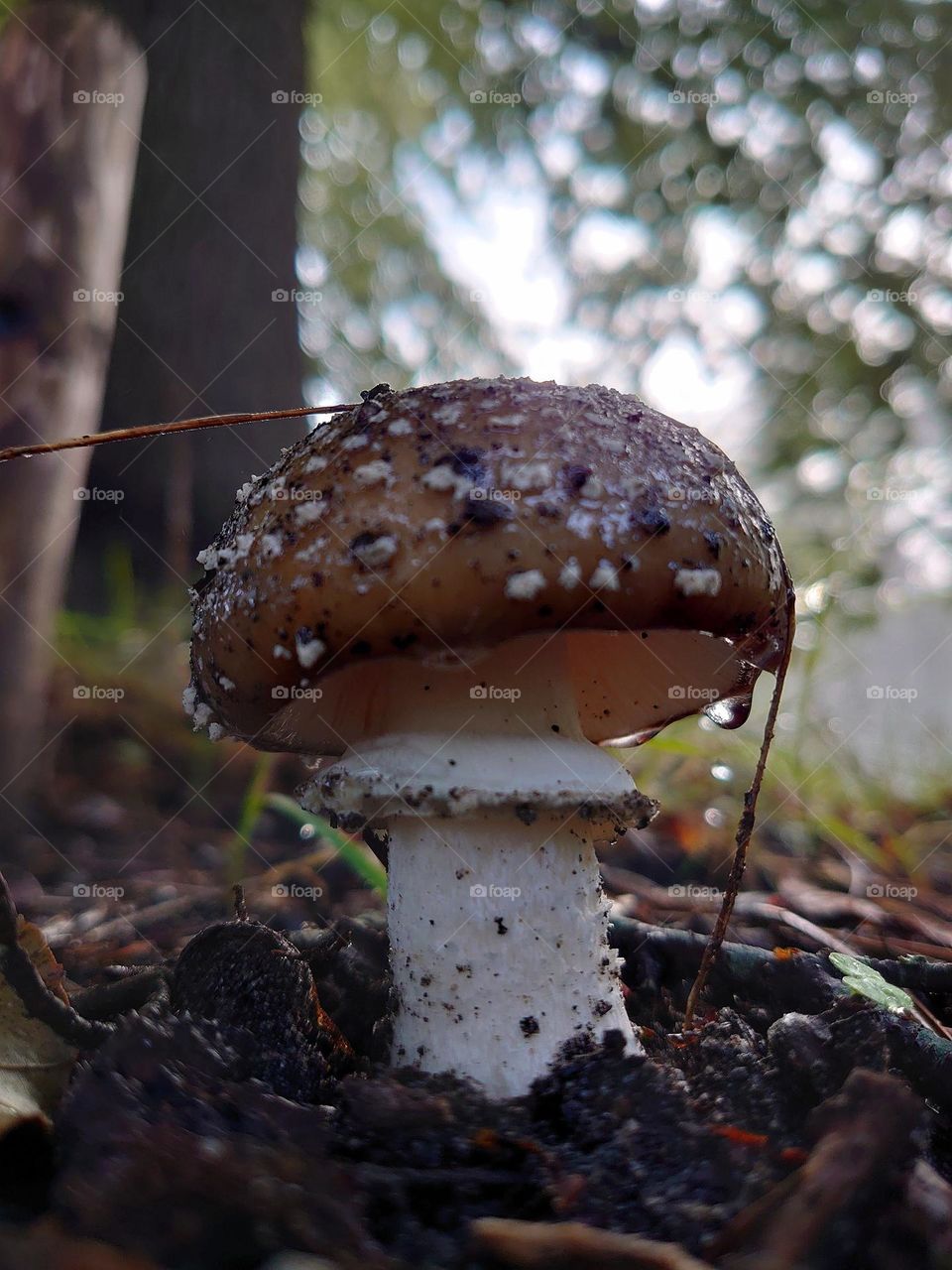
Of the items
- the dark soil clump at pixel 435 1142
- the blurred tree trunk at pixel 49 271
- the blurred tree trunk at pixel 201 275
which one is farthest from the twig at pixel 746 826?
the blurred tree trunk at pixel 201 275

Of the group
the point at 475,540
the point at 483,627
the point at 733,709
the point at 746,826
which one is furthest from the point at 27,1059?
the point at 733,709

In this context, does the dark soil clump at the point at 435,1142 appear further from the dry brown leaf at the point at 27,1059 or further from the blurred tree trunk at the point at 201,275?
the blurred tree trunk at the point at 201,275

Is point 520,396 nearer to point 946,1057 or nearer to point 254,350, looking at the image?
point 946,1057

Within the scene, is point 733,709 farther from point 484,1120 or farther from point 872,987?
point 484,1120

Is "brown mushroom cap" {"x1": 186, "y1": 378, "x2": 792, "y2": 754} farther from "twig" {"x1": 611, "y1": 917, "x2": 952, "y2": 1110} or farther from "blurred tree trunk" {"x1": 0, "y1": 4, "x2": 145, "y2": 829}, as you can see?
"blurred tree trunk" {"x1": 0, "y1": 4, "x2": 145, "y2": 829}

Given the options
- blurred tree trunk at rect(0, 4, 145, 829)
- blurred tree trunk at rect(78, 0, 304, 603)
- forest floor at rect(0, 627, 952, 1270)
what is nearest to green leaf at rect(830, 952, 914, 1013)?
forest floor at rect(0, 627, 952, 1270)

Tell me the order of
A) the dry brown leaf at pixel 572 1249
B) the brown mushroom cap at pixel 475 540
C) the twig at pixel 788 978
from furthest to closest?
1. the twig at pixel 788 978
2. the brown mushroom cap at pixel 475 540
3. the dry brown leaf at pixel 572 1249

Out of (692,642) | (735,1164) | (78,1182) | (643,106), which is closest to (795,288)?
(643,106)
